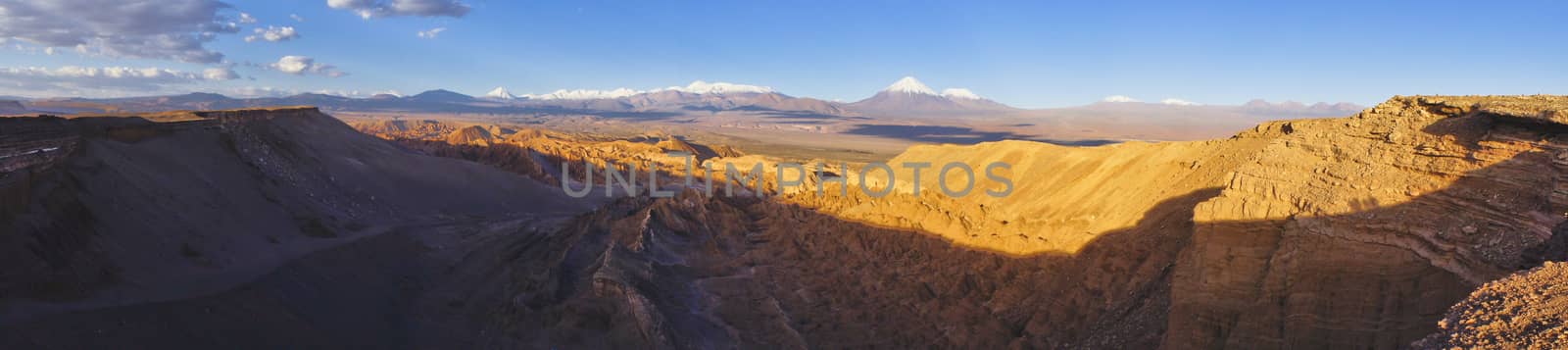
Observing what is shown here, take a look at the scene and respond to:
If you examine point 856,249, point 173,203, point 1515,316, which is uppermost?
point 1515,316

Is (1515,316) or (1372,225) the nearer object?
(1515,316)

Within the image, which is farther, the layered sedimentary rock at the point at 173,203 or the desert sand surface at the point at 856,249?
the layered sedimentary rock at the point at 173,203

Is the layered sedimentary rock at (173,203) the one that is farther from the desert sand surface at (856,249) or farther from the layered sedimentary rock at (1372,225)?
the layered sedimentary rock at (1372,225)

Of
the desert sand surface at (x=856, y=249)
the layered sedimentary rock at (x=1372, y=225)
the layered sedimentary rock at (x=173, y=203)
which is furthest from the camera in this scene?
the layered sedimentary rock at (x=173, y=203)

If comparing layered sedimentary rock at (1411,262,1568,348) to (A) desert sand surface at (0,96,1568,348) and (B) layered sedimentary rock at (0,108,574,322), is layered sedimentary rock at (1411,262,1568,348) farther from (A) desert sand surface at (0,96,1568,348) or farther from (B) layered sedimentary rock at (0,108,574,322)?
(B) layered sedimentary rock at (0,108,574,322)

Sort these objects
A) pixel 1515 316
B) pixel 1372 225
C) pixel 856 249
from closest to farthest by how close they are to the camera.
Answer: pixel 1515 316
pixel 1372 225
pixel 856 249

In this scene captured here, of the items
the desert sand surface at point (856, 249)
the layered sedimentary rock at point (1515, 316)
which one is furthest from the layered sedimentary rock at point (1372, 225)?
the layered sedimentary rock at point (1515, 316)

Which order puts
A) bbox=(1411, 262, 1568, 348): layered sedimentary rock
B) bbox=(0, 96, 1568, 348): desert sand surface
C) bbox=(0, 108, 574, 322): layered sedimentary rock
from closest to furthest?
bbox=(1411, 262, 1568, 348): layered sedimentary rock < bbox=(0, 96, 1568, 348): desert sand surface < bbox=(0, 108, 574, 322): layered sedimentary rock

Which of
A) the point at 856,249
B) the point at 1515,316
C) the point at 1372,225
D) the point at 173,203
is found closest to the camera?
the point at 1515,316

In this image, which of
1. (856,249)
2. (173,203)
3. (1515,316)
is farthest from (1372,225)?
(173,203)

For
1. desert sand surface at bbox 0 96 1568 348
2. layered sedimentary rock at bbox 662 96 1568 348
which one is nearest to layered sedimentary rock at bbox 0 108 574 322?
desert sand surface at bbox 0 96 1568 348

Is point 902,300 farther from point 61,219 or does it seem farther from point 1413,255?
point 61,219

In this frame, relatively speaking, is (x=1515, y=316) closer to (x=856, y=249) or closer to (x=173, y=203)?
(x=856, y=249)
